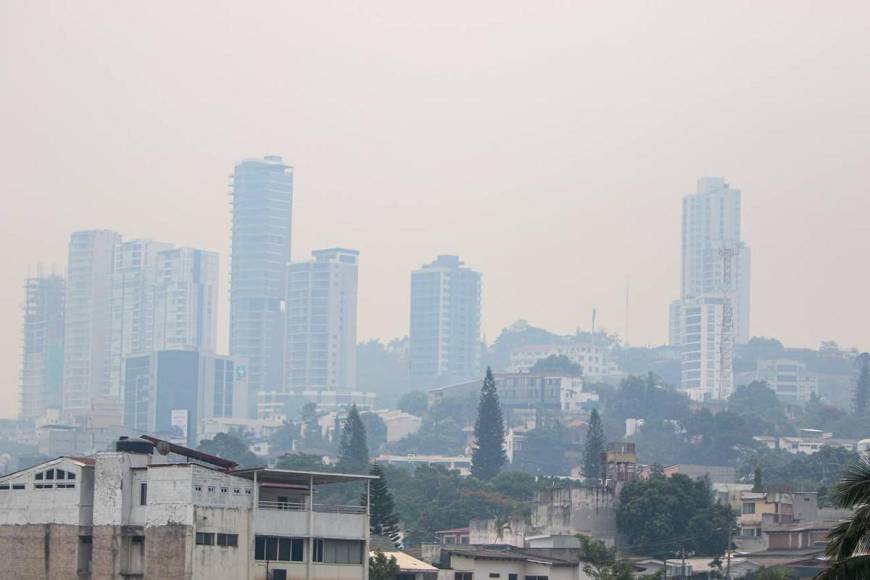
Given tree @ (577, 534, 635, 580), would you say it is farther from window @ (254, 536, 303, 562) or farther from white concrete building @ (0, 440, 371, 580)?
window @ (254, 536, 303, 562)

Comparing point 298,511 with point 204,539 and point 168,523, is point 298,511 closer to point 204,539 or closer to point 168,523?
point 204,539

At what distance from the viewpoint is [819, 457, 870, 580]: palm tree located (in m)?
27.5

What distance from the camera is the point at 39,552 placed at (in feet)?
192

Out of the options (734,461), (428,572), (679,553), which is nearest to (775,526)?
(679,553)

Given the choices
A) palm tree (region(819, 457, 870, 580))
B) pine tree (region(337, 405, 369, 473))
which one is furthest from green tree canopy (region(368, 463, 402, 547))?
palm tree (region(819, 457, 870, 580))

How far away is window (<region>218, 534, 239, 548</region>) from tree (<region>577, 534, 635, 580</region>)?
18.3 meters

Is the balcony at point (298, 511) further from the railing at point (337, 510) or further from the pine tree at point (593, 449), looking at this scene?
the pine tree at point (593, 449)

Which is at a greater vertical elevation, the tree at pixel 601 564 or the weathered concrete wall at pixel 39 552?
the weathered concrete wall at pixel 39 552

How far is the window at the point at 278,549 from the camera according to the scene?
5797 centimetres

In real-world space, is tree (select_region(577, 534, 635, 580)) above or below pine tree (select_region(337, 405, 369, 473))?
below

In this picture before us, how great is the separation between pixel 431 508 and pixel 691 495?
27037 mm

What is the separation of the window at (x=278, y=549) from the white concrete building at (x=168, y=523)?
1.2 inches

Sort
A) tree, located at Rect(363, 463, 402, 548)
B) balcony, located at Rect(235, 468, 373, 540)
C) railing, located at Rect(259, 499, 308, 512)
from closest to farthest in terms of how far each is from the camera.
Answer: balcony, located at Rect(235, 468, 373, 540) < railing, located at Rect(259, 499, 308, 512) < tree, located at Rect(363, 463, 402, 548)

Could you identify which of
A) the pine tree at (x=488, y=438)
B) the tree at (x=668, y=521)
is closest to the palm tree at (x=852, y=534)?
the tree at (x=668, y=521)
